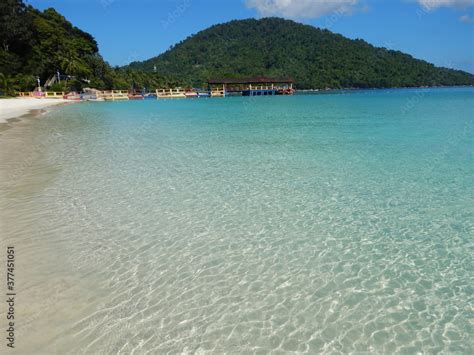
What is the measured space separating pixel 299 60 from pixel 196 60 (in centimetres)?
4663

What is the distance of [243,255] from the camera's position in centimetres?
537

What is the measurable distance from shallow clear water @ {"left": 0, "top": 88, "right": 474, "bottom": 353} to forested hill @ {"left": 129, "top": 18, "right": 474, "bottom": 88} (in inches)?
5440

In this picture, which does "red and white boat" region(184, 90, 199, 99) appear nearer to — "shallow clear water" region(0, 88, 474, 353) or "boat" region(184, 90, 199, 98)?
"boat" region(184, 90, 199, 98)

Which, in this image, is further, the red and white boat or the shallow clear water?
the red and white boat

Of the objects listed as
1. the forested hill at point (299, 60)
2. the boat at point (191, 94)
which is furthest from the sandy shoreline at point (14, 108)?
the forested hill at point (299, 60)

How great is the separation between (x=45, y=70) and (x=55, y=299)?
74032 mm

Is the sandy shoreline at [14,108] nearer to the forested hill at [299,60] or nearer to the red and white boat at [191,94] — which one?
the red and white boat at [191,94]

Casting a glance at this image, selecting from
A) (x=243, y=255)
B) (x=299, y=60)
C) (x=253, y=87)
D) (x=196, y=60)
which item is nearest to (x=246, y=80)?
(x=253, y=87)

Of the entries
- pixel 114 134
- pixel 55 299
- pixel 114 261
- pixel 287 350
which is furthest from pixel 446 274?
pixel 114 134

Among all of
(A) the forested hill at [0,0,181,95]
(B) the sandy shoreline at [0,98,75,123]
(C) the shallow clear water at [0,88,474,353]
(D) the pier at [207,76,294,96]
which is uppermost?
(A) the forested hill at [0,0,181,95]

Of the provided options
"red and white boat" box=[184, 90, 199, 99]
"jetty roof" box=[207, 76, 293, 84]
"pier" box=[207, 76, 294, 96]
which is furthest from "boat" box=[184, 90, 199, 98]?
"jetty roof" box=[207, 76, 293, 84]

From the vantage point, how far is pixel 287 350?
348cm

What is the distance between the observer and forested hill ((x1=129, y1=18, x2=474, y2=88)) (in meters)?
159

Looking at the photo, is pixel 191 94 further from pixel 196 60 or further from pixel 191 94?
pixel 196 60
